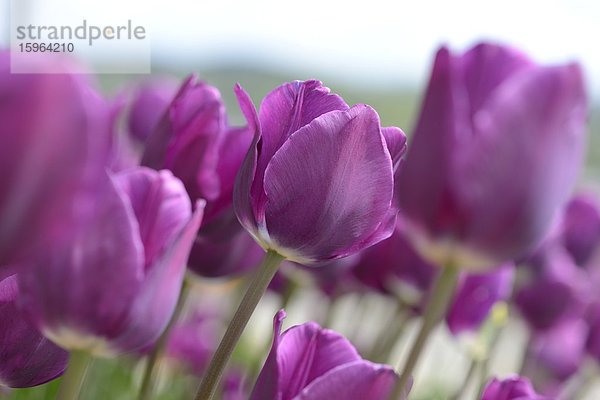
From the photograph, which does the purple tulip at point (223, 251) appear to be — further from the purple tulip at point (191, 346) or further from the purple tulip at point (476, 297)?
the purple tulip at point (191, 346)

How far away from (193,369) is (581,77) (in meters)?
0.54

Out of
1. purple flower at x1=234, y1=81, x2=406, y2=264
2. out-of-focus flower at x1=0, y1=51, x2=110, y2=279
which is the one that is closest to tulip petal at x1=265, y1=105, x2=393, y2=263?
purple flower at x1=234, y1=81, x2=406, y2=264

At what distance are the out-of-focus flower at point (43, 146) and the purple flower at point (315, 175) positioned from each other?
10cm

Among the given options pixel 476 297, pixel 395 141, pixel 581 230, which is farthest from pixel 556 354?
pixel 395 141

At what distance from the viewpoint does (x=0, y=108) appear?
14 centimetres

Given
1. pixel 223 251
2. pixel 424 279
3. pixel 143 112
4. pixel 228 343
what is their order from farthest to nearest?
1. pixel 143 112
2. pixel 424 279
3. pixel 223 251
4. pixel 228 343

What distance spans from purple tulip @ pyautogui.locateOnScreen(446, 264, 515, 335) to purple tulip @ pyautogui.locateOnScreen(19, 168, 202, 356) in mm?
261

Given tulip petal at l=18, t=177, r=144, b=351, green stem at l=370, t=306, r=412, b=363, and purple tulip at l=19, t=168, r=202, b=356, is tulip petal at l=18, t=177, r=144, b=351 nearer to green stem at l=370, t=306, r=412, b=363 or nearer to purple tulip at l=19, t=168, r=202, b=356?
purple tulip at l=19, t=168, r=202, b=356

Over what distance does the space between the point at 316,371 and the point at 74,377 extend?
0.07m

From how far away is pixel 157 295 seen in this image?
0.21m

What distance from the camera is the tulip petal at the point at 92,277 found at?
19cm

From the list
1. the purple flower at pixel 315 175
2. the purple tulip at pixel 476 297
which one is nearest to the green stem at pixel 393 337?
the purple tulip at pixel 476 297

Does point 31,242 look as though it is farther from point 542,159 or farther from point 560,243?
point 560,243

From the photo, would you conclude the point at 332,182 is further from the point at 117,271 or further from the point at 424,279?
the point at 424,279
